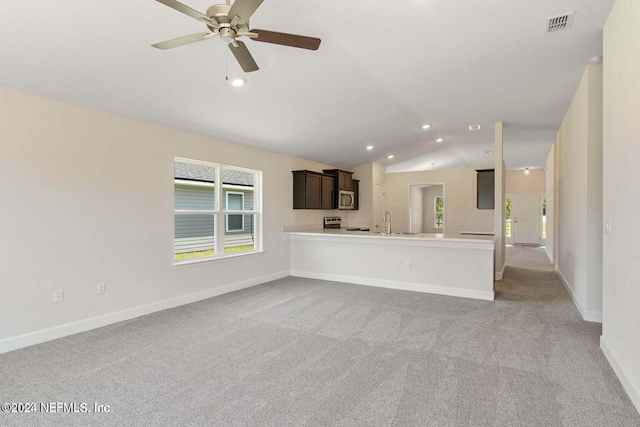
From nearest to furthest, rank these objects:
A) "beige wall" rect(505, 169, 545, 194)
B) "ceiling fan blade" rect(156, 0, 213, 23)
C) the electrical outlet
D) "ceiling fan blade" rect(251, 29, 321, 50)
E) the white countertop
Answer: "ceiling fan blade" rect(156, 0, 213, 23) < "ceiling fan blade" rect(251, 29, 321, 50) < the electrical outlet < the white countertop < "beige wall" rect(505, 169, 545, 194)

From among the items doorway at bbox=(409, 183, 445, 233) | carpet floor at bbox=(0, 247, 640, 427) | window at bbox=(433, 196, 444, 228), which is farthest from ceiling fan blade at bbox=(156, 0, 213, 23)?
window at bbox=(433, 196, 444, 228)

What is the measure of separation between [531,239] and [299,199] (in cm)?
896

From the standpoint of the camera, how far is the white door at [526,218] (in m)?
11.0

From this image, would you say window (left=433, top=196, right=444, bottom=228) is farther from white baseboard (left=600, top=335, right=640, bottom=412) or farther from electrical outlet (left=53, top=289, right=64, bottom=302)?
electrical outlet (left=53, top=289, right=64, bottom=302)

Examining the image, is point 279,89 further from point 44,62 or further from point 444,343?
point 444,343

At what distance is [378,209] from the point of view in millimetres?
8414

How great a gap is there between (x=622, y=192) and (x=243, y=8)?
2836mm

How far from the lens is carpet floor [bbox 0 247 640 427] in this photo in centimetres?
201

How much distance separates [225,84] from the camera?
3484mm

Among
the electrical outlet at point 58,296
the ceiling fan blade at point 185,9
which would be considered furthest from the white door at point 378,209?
the ceiling fan blade at point 185,9

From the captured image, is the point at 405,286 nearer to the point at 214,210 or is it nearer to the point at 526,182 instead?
the point at 214,210

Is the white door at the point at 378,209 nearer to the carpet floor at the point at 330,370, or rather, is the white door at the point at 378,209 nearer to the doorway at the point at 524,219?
the carpet floor at the point at 330,370

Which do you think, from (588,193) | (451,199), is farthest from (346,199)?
(588,193)

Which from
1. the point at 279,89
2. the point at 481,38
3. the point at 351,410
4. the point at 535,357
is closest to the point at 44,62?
the point at 279,89
